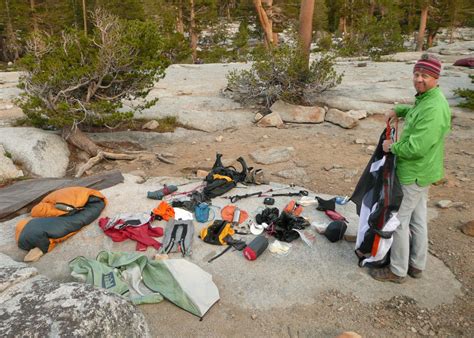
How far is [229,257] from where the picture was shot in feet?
13.4

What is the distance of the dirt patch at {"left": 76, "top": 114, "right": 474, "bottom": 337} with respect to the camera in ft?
10.5

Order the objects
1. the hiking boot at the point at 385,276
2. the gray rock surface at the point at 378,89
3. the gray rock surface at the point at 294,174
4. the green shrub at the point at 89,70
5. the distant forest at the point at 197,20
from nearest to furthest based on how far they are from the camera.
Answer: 1. the hiking boot at the point at 385,276
2. the gray rock surface at the point at 294,174
3. the green shrub at the point at 89,70
4. the gray rock surface at the point at 378,89
5. the distant forest at the point at 197,20

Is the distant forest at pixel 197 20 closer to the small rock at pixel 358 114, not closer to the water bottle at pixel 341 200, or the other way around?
the small rock at pixel 358 114

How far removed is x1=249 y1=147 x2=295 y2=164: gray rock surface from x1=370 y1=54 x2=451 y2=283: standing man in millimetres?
4008

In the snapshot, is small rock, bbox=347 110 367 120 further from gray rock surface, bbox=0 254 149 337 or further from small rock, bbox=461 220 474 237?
gray rock surface, bbox=0 254 149 337

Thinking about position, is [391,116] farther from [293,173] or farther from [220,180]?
[293,173]

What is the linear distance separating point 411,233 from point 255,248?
1.65 meters

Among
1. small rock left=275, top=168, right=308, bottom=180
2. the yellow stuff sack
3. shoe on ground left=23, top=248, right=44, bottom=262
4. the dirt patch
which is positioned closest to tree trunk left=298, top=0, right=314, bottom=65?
the dirt patch

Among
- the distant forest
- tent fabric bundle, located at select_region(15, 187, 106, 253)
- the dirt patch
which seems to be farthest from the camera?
the distant forest

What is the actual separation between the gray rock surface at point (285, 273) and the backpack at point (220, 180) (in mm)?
929

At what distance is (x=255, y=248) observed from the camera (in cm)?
405

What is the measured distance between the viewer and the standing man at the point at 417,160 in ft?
9.80

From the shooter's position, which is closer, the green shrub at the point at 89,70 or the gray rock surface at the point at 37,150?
the gray rock surface at the point at 37,150

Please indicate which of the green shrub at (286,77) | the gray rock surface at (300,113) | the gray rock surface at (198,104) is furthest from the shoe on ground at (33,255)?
the green shrub at (286,77)
